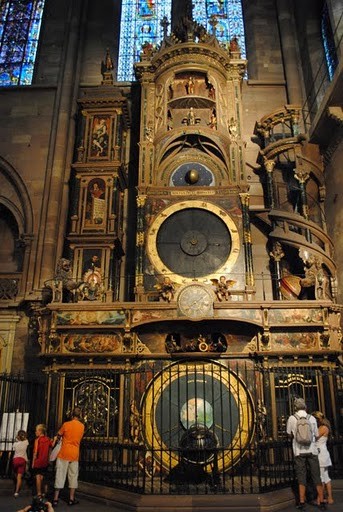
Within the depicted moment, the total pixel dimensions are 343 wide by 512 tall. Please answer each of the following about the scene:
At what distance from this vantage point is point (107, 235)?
11719 mm

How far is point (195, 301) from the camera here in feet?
30.9

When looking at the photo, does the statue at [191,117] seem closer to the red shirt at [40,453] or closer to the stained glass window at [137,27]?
the stained glass window at [137,27]

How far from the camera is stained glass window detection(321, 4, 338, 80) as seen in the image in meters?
14.1

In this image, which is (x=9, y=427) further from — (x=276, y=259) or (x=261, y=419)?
(x=276, y=259)

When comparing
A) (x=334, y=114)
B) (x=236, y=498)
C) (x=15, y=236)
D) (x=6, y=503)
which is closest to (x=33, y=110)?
(x=15, y=236)

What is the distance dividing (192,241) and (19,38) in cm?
1050

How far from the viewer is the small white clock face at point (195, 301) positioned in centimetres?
937

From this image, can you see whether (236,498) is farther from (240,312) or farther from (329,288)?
(329,288)

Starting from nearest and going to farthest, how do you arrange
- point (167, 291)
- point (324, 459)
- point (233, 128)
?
1. point (324, 459)
2. point (167, 291)
3. point (233, 128)

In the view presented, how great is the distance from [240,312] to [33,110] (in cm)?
947

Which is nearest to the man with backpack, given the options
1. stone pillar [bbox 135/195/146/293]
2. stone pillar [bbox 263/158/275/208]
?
stone pillar [bbox 135/195/146/293]

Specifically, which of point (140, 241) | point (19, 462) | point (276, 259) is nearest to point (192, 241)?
point (140, 241)

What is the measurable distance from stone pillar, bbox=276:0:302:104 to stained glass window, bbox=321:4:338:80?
910mm

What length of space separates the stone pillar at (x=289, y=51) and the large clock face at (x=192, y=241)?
527 cm
